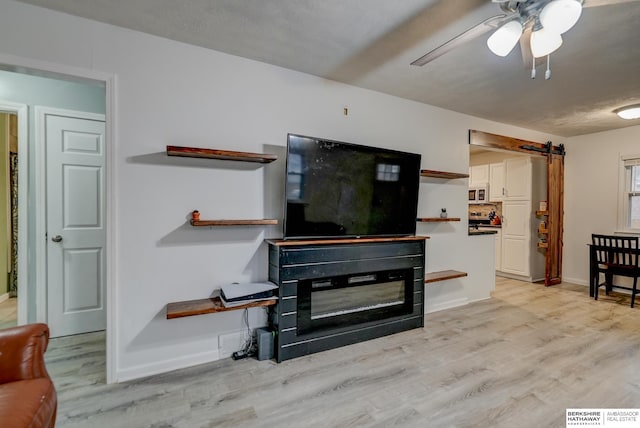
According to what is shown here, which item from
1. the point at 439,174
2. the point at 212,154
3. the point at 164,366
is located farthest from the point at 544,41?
the point at 164,366

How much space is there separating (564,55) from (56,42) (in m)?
3.72

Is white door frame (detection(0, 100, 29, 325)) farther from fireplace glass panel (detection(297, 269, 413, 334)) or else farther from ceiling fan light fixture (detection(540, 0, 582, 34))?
ceiling fan light fixture (detection(540, 0, 582, 34))

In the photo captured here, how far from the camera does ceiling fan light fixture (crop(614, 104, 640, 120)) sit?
3562 millimetres

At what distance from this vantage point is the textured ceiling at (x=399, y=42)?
75.0 inches

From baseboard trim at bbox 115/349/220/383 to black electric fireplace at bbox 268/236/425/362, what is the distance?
0.56 m

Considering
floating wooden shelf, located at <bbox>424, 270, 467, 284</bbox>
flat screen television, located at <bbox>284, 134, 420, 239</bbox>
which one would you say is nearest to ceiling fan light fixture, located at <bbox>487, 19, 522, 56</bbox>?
flat screen television, located at <bbox>284, 134, 420, 239</bbox>

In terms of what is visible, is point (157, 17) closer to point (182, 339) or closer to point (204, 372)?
point (182, 339)

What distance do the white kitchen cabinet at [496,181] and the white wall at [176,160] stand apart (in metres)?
4.08

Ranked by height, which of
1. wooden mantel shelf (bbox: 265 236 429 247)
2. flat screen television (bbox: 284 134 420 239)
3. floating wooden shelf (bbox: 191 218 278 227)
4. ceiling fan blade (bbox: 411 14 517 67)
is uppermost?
ceiling fan blade (bbox: 411 14 517 67)

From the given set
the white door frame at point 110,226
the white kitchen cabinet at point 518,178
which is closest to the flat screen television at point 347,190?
the white door frame at point 110,226

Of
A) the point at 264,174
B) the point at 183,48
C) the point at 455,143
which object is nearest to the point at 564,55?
the point at 455,143

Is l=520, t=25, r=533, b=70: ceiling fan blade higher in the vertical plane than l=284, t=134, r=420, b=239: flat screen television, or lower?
higher

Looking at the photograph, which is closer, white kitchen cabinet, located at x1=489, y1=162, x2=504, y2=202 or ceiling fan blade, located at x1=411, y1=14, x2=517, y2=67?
ceiling fan blade, located at x1=411, y1=14, x2=517, y2=67

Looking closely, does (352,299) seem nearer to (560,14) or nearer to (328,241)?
(328,241)
